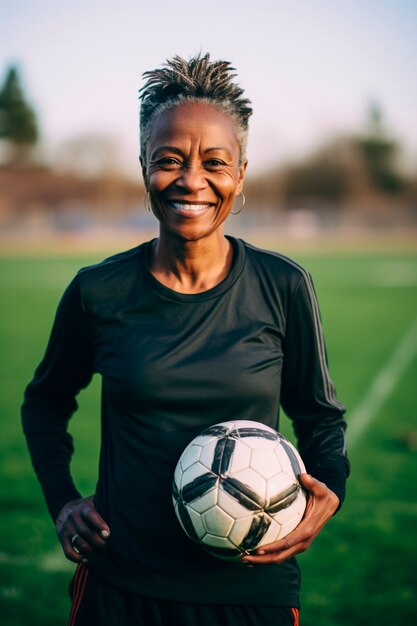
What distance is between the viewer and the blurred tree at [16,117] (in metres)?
65.6

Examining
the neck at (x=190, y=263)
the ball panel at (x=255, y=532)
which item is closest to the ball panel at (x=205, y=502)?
the ball panel at (x=255, y=532)

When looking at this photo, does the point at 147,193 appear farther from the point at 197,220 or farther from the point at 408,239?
the point at 408,239

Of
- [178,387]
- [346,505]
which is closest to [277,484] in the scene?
[178,387]

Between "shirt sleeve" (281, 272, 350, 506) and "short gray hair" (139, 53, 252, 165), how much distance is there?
615mm

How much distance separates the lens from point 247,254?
2266 mm

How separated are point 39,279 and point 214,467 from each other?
63.4ft

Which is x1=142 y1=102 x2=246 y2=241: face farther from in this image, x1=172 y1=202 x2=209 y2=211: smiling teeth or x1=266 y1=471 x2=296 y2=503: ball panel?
x1=266 y1=471 x2=296 y2=503: ball panel

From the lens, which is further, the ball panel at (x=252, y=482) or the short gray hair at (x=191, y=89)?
the short gray hair at (x=191, y=89)

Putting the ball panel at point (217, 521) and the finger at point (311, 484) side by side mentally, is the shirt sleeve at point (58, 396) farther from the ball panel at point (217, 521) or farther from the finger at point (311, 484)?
the finger at point (311, 484)

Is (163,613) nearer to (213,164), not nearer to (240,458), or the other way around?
(240,458)

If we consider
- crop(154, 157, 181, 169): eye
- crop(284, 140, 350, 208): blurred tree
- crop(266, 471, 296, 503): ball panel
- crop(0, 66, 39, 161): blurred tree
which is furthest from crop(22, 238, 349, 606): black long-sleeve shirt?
crop(0, 66, 39, 161): blurred tree

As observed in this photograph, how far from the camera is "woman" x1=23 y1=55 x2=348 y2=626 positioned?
1984mm

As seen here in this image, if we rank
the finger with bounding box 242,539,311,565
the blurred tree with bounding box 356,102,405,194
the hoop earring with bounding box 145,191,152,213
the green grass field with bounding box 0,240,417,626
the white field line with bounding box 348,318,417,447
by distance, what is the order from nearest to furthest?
1. the finger with bounding box 242,539,311,565
2. the hoop earring with bounding box 145,191,152,213
3. the green grass field with bounding box 0,240,417,626
4. the white field line with bounding box 348,318,417,447
5. the blurred tree with bounding box 356,102,405,194

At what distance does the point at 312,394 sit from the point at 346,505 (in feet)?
10.2
